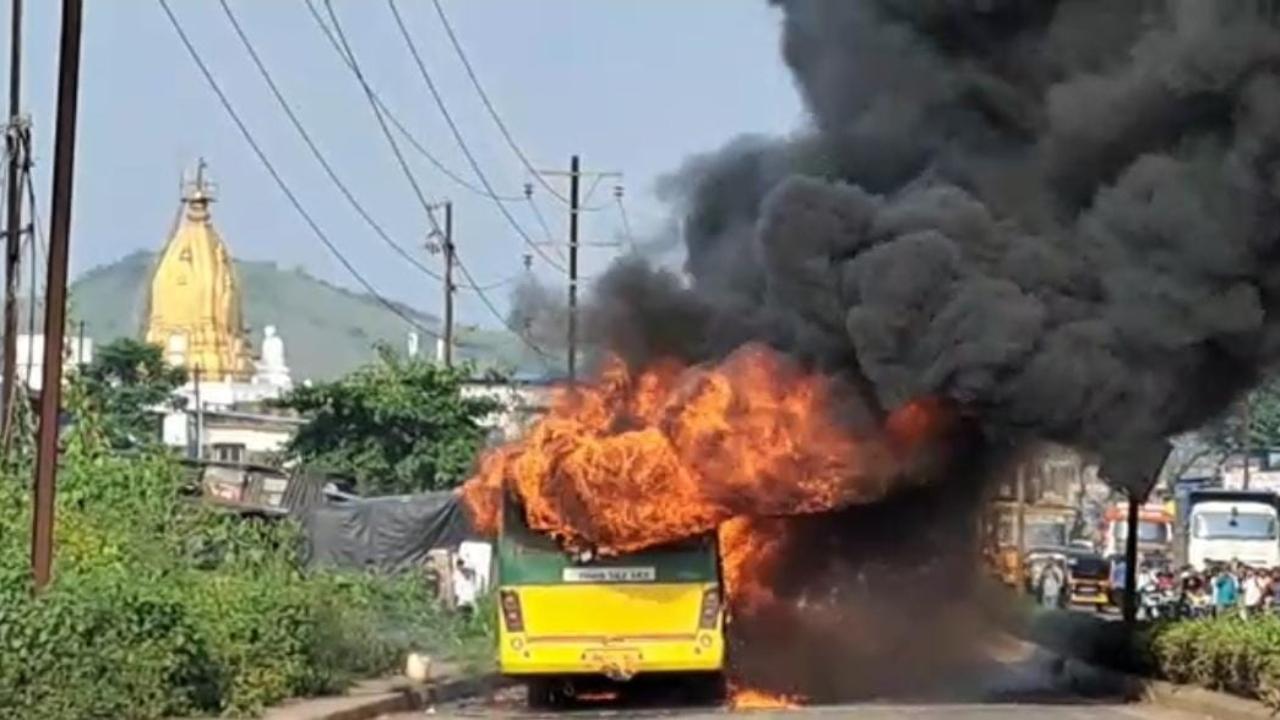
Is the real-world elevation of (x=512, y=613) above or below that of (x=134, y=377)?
below

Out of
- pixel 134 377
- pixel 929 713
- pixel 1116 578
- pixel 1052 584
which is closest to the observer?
pixel 929 713

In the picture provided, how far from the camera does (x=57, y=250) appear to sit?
18.8 m

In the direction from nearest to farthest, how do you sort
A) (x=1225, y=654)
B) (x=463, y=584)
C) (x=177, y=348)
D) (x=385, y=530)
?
(x=1225, y=654) → (x=463, y=584) → (x=385, y=530) → (x=177, y=348)

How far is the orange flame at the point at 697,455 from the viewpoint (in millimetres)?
22875

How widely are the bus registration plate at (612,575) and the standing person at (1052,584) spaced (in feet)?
85.7

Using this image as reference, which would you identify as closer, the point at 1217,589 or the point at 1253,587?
the point at 1217,589

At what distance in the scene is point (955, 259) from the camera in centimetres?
2256

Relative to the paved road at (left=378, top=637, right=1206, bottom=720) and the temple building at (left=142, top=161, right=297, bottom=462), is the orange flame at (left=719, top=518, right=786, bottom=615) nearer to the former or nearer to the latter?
the paved road at (left=378, top=637, right=1206, bottom=720)

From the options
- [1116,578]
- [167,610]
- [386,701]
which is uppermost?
[167,610]

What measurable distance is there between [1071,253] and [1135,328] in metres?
1.17

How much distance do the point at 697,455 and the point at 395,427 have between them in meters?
27.6

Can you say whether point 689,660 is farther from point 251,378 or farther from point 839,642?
point 251,378

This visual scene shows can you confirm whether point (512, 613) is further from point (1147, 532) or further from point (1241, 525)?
point (1147, 532)

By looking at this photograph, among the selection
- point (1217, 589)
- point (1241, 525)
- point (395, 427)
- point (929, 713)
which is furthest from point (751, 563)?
point (1241, 525)
